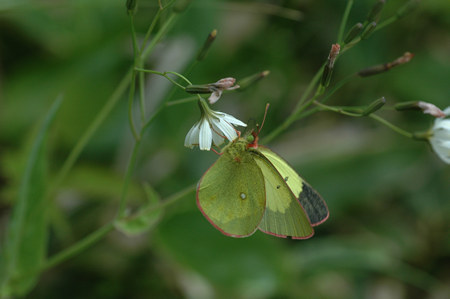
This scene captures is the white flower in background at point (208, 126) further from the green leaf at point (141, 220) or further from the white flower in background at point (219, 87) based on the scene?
the green leaf at point (141, 220)

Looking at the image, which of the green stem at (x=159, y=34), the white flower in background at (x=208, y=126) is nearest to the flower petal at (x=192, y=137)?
the white flower in background at (x=208, y=126)

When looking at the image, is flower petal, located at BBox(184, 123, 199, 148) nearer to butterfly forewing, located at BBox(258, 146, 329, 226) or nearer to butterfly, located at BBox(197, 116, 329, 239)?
butterfly, located at BBox(197, 116, 329, 239)

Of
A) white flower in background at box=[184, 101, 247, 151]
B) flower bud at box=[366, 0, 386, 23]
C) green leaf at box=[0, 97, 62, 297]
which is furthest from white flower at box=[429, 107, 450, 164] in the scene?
green leaf at box=[0, 97, 62, 297]

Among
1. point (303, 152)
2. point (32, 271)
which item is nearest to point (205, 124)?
point (32, 271)

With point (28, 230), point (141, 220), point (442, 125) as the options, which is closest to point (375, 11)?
point (442, 125)

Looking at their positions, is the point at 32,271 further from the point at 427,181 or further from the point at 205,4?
the point at 427,181
